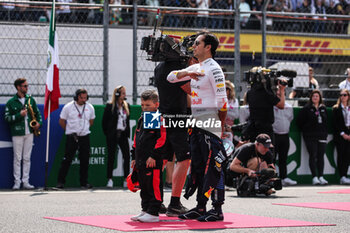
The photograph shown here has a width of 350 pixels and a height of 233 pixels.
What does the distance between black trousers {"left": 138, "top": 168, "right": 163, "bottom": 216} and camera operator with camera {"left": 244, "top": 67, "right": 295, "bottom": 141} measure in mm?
5052

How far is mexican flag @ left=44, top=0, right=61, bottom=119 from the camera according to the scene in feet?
39.4

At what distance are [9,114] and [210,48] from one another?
6.33 metres

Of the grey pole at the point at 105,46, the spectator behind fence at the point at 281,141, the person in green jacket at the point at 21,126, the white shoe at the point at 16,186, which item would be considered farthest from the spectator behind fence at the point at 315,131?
the white shoe at the point at 16,186

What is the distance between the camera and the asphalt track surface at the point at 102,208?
617 cm

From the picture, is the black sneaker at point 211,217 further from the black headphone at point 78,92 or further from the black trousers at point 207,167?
the black headphone at point 78,92

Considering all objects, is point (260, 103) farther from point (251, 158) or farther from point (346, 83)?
point (346, 83)

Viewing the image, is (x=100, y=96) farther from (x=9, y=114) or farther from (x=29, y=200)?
(x=29, y=200)

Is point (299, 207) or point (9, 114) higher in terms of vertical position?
point (9, 114)

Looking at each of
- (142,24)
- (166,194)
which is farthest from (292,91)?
(166,194)

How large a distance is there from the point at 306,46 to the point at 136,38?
4.06 meters

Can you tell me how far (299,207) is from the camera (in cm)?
831

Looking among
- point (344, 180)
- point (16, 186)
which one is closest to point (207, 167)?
point (16, 186)

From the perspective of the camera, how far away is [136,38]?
12555 millimetres

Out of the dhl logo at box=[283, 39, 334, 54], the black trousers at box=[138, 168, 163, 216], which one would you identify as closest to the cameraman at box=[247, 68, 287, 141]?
the dhl logo at box=[283, 39, 334, 54]
